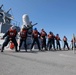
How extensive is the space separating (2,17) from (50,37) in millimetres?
18678

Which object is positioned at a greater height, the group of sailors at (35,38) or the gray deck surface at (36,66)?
the group of sailors at (35,38)

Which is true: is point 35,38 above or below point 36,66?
above

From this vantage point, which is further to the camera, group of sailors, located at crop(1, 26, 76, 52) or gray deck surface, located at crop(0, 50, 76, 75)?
group of sailors, located at crop(1, 26, 76, 52)

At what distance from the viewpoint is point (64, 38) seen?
21.3 m

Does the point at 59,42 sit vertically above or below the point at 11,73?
above

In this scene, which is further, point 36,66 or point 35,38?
point 35,38

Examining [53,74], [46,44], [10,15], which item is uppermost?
[10,15]

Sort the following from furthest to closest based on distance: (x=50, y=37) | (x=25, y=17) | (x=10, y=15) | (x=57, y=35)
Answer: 1. (x=10, y=15)
2. (x=25, y=17)
3. (x=57, y=35)
4. (x=50, y=37)

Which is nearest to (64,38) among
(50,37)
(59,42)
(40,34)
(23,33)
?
(59,42)

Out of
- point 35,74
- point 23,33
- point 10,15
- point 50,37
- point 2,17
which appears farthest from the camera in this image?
point 10,15

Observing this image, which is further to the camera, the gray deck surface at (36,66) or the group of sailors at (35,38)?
the group of sailors at (35,38)

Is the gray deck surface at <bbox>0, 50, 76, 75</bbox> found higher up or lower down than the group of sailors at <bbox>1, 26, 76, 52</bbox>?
lower down

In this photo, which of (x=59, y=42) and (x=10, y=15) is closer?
(x=59, y=42)

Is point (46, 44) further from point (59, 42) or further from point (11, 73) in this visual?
point (11, 73)
